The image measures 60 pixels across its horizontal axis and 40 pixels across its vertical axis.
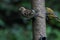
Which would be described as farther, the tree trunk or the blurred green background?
the blurred green background

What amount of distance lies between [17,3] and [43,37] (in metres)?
1.17

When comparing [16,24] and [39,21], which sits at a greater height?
[39,21]

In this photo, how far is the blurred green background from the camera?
4.55 ft

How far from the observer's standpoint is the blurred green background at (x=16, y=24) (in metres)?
1.39

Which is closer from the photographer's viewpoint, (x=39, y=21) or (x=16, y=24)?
(x=39, y=21)

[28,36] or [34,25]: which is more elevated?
[34,25]

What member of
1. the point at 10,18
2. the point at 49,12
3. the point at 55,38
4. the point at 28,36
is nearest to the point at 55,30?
the point at 55,38

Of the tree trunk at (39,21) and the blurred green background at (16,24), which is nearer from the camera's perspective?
the tree trunk at (39,21)

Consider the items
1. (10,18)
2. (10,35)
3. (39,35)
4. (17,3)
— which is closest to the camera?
→ (39,35)

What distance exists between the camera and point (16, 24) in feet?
A: 5.12

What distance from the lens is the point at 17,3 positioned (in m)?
1.54

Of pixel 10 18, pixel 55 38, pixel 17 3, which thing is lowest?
pixel 55 38

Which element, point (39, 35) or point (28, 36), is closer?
point (39, 35)

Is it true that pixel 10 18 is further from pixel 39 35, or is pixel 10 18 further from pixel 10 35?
pixel 39 35
